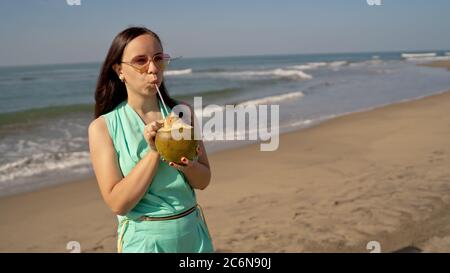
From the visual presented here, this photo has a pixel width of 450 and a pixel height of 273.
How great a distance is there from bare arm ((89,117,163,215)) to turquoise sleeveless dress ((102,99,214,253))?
0.04 metres

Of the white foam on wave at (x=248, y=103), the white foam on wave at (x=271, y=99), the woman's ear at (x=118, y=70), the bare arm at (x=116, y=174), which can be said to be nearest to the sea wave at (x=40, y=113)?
the white foam on wave at (x=248, y=103)

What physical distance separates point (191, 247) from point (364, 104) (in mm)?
13867

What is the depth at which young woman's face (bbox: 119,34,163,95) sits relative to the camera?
1914 millimetres

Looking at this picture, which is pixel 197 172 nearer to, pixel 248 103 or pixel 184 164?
pixel 184 164

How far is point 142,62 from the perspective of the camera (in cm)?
192

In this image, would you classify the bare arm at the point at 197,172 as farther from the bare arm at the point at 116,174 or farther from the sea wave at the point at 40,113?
the sea wave at the point at 40,113

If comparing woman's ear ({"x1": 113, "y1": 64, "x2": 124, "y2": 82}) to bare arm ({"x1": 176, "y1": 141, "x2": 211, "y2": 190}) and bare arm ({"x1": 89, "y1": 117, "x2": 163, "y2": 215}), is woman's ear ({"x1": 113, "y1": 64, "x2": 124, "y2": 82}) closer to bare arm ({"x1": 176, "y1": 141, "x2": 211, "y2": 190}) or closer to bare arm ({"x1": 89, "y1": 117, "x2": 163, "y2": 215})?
bare arm ({"x1": 89, "y1": 117, "x2": 163, "y2": 215})

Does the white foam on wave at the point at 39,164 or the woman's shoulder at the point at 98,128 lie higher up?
the woman's shoulder at the point at 98,128

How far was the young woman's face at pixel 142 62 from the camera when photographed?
191cm

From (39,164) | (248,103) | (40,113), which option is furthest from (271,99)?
(39,164)

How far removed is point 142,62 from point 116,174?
0.50 metres

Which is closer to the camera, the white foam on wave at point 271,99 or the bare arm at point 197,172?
the bare arm at point 197,172

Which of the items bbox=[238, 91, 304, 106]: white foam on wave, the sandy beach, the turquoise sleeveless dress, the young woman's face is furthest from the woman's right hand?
bbox=[238, 91, 304, 106]: white foam on wave
